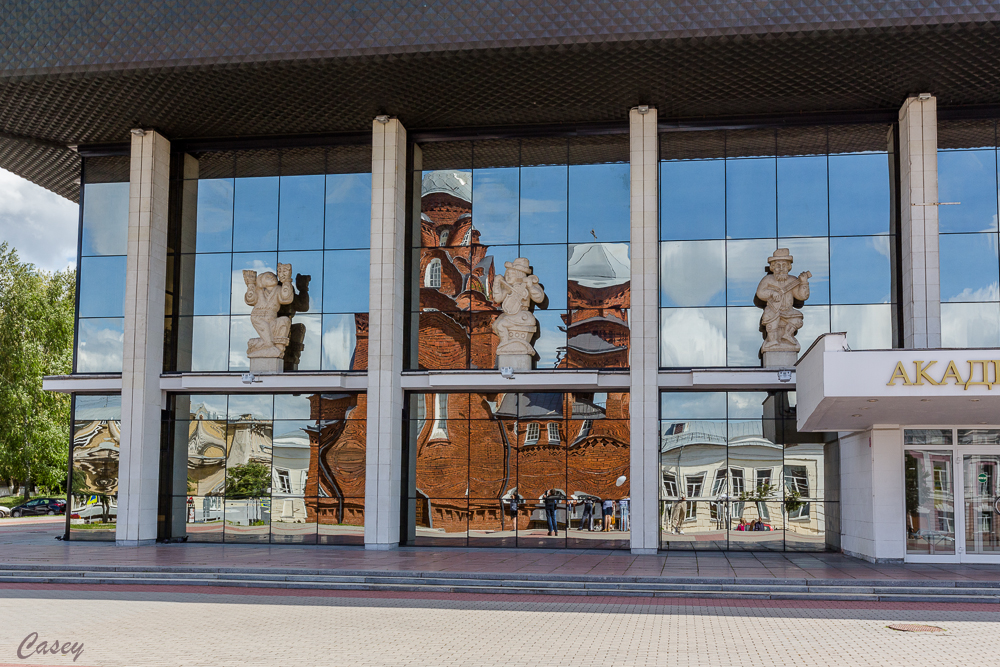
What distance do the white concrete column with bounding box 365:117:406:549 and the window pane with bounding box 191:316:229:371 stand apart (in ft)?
14.3

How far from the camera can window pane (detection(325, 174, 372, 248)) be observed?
24.6 meters

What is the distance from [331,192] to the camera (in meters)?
25.0

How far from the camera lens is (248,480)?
24750 millimetres

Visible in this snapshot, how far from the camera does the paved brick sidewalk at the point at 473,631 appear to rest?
11.0 meters

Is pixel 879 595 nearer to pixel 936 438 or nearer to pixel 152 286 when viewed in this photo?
pixel 936 438

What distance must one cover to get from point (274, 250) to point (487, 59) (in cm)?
794

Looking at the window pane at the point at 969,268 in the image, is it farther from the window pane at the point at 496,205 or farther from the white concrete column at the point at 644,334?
the window pane at the point at 496,205

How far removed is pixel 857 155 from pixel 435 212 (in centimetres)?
1037

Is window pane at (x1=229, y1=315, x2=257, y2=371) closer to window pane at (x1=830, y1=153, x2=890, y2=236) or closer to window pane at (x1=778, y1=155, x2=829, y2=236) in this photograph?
window pane at (x1=778, y1=155, x2=829, y2=236)

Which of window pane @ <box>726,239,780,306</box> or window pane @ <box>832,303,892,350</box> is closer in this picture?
window pane @ <box>832,303,892,350</box>

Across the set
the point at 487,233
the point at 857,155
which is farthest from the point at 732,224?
the point at 487,233

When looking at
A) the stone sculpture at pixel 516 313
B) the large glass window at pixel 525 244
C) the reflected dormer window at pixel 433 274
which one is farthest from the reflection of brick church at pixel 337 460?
the stone sculpture at pixel 516 313

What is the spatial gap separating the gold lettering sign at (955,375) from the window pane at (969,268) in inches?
218

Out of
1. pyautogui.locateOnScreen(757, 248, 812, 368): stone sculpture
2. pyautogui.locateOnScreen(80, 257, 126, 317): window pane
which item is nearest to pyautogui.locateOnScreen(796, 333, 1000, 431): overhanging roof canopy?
pyautogui.locateOnScreen(757, 248, 812, 368): stone sculpture
